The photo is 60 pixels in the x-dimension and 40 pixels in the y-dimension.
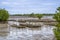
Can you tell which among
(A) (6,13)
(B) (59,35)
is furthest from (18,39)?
(A) (6,13)

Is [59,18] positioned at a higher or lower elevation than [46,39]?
higher

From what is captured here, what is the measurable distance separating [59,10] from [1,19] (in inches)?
463

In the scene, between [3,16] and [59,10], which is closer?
[59,10]

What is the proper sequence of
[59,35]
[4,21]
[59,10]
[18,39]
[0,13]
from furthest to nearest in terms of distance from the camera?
[4,21], [0,13], [18,39], [59,10], [59,35]

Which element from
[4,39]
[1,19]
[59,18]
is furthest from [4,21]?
[59,18]

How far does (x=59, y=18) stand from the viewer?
684 cm

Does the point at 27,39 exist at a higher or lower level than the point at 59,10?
lower

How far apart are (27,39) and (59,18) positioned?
2.35 m

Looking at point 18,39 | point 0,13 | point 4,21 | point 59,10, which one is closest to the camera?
point 59,10

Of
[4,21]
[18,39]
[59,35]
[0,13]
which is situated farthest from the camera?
[4,21]

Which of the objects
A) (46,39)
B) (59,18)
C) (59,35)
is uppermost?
(59,18)

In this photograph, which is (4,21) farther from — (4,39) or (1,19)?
(4,39)

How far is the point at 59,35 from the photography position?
5688 millimetres

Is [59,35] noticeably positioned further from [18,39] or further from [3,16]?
[3,16]
